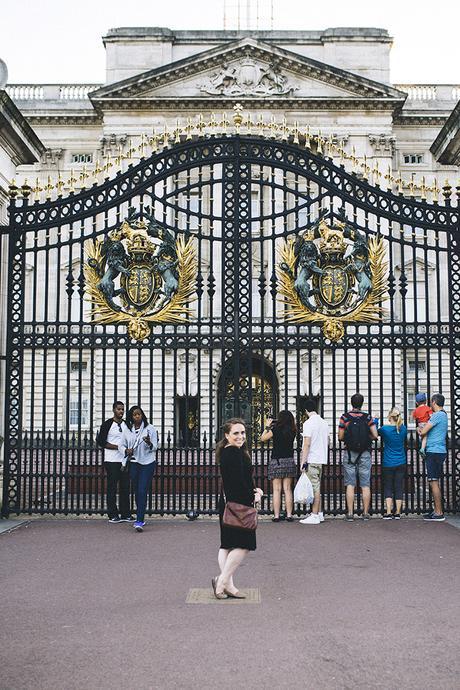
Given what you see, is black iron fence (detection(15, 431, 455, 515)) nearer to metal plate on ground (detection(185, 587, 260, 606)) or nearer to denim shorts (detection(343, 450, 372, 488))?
denim shorts (detection(343, 450, 372, 488))

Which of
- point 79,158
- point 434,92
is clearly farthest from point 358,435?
point 434,92

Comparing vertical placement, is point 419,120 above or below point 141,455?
above

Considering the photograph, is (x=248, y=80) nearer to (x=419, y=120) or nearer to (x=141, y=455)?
(x=419, y=120)

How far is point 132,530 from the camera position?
11.4m

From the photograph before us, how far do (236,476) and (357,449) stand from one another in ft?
15.9

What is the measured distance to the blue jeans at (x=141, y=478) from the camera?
37.8ft

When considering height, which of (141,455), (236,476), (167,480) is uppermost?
(236,476)

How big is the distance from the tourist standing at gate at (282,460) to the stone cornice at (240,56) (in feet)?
92.1

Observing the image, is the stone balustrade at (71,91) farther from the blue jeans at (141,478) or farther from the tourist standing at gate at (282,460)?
the blue jeans at (141,478)

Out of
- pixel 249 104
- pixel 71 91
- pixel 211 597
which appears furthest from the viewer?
pixel 71 91

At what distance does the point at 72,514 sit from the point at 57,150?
103 feet

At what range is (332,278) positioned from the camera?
12.3 m

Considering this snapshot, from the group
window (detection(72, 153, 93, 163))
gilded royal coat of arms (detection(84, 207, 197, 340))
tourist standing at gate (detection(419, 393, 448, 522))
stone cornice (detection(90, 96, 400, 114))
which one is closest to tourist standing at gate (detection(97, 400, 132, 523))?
gilded royal coat of arms (detection(84, 207, 197, 340))

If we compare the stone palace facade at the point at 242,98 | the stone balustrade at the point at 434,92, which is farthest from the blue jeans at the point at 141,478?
the stone balustrade at the point at 434,92
